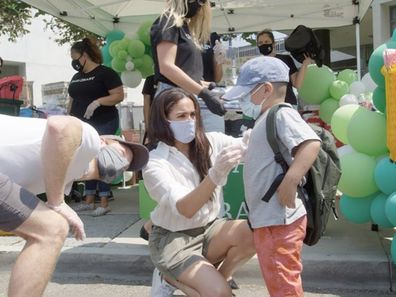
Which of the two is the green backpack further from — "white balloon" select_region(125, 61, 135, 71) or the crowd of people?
"white balloon" select_region(125, 61, 135, 71)

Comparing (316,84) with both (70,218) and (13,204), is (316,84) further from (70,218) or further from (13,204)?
(13,204)

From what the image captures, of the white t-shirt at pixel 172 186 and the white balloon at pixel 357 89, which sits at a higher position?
the white balloon at pixel 357 89

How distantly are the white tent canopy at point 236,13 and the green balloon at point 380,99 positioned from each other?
3449 mm

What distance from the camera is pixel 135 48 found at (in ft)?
21.1

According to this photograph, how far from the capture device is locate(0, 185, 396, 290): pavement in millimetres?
3613

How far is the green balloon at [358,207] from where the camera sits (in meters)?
3.71

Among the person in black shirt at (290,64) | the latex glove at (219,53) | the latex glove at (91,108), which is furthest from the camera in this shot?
the latex glove at (91,108)

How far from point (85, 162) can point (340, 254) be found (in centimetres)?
225

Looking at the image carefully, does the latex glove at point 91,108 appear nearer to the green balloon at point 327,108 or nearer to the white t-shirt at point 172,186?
the green balloon at point 327,108

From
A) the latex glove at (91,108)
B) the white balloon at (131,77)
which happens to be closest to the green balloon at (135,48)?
the white balloon at (131,77)

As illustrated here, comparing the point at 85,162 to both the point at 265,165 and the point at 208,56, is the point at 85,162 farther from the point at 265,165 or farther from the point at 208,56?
the point at 208,56

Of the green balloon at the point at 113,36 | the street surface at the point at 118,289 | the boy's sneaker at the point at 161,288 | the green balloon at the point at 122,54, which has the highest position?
the green balloon at the point at 113,36

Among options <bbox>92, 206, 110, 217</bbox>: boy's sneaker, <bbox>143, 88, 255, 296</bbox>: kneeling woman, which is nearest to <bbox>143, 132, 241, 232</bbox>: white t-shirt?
<bbox>143, 88, 255, 296</bbox>: kneeling woman

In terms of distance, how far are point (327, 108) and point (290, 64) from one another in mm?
681
